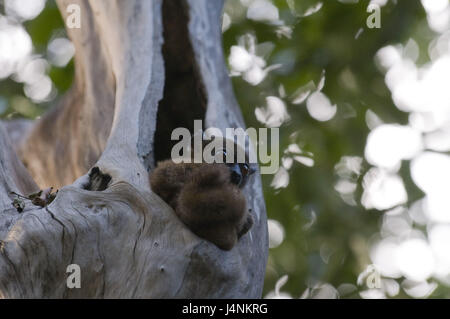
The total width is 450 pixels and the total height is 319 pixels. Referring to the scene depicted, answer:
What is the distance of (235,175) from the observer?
2432mm

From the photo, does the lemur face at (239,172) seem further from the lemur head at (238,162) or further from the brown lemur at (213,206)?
the brown lemur at (213,206)

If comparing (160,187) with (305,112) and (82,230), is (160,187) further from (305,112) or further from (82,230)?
(305,112)

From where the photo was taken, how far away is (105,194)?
7.07 feet

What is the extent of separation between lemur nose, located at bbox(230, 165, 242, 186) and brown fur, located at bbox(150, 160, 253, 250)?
16cm

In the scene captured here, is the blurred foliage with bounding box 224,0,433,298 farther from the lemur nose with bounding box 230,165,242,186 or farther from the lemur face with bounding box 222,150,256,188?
the lemur nose with bounding box 230,165,242,186

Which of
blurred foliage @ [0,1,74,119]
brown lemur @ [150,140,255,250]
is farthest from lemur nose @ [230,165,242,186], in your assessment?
blurred foliage @ [0,1,74,119]

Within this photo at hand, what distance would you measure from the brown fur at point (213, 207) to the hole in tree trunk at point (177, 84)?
0.94 metres

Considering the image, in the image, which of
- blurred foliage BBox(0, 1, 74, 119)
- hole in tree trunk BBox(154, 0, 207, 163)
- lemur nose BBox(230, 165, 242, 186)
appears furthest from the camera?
blurred foliage BBox(0, 1, 74, 119)

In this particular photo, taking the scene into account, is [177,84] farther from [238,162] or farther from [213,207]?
[213,207]

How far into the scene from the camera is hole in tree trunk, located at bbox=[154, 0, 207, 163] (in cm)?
320

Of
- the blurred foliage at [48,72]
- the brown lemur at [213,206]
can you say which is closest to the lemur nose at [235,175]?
the brown lemur at [213,206]

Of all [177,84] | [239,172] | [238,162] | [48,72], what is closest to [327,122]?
[177,84]
